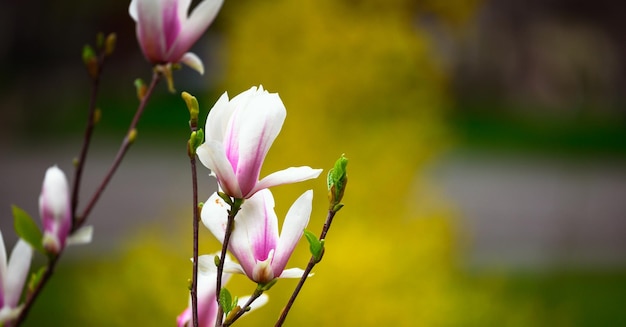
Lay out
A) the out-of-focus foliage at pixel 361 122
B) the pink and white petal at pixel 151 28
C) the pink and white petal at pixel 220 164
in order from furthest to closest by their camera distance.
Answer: the out-of-focus foliage at pixel 361 122
the pink and white petal at pixel 151 28
the pink and white petal at pixel 220 164

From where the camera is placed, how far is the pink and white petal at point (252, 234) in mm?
494

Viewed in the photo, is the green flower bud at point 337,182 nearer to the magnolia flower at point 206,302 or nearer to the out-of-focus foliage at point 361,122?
the magnolia flower at point 206,302

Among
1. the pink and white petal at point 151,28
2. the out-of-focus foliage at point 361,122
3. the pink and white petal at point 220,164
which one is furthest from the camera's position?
the out-of-focus foliage at point 361,122

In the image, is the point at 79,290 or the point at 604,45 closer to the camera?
the point at 79,290

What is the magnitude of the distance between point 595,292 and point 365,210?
2.19m

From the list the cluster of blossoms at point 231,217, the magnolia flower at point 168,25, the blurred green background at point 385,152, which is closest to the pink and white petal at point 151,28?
the magnolia flower at point 168,25

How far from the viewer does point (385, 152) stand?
6.98 feet

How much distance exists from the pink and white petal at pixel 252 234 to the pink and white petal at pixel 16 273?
116 mm

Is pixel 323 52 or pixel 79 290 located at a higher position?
pixel 323 52

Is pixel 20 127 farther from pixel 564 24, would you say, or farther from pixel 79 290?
pixel 564 24

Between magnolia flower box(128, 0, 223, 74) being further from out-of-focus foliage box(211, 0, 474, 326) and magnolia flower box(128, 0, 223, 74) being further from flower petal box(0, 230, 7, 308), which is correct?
out-of-focus foliage box(211, 0, 474, 326)

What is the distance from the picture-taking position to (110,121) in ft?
22.6

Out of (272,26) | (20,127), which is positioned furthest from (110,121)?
(272,26)

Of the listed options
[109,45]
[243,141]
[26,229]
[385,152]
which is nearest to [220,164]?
[243,141]
